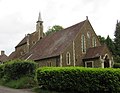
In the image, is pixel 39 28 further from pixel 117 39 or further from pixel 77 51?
pixel 117 39

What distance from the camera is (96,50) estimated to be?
3859 cm

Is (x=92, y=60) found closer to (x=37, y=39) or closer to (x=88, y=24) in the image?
(x=88, y=24)

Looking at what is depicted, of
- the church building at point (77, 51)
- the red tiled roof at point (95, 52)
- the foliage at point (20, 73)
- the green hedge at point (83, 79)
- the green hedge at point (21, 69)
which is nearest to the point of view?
the green hedge at point (83, 79)

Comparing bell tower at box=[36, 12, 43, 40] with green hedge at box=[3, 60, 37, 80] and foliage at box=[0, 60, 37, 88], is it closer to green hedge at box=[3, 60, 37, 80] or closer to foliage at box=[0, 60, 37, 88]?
foliage at box=[0, 60, 37, 88]

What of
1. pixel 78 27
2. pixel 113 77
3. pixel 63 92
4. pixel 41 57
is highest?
pixel 78 27

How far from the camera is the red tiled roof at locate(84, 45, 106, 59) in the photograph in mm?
37281

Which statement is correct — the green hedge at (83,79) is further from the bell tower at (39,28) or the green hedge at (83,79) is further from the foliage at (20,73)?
the bell tower at (39,28)

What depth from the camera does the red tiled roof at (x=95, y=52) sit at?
37.3 metres

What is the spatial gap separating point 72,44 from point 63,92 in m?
18.4

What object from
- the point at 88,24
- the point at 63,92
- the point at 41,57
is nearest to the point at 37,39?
the point at 41,57

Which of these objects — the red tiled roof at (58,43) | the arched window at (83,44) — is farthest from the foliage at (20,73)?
the arched window at (83,44)

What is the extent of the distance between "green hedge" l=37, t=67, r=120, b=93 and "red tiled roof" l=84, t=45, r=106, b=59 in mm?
16679

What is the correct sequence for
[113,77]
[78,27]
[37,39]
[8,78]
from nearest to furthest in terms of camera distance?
1. [113,77]
2. [8,78]
3. [78,27]
4. [37,39]

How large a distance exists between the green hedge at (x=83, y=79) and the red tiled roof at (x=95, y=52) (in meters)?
16.7
